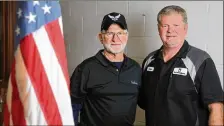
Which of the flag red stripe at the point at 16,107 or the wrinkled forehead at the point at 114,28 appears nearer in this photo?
the flag red stripe at the point at 16,107

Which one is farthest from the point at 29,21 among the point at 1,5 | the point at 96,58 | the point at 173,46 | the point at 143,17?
the point at 1,5

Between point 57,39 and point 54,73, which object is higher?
point 57,39

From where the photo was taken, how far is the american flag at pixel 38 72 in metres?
1.26

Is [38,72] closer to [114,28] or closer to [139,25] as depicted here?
[114,28]

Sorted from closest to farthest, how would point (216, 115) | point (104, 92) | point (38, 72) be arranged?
point (38, 72), point (216, 115), point (104, 92)

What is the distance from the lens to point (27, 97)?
4.15ft

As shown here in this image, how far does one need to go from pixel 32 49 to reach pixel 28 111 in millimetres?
271

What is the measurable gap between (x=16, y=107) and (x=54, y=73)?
0.23 meters

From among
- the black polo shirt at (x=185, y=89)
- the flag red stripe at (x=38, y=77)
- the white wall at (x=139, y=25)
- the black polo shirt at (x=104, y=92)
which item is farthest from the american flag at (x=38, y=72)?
the white wall at (x=139, y=25)

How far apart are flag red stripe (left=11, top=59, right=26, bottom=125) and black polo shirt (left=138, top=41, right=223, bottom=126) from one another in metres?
0.82

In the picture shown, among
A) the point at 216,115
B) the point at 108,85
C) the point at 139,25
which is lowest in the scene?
the point at 216,115

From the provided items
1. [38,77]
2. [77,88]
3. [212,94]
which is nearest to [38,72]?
[38,77]

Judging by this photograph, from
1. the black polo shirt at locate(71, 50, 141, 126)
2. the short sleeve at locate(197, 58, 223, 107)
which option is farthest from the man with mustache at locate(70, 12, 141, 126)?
the short sleeve at locate(197, 58, 223, 107)

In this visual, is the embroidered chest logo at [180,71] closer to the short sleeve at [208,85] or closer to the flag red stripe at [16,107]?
the short sleeve at [208,85]
